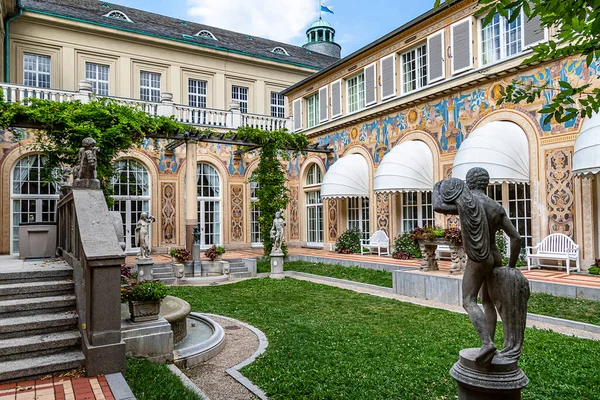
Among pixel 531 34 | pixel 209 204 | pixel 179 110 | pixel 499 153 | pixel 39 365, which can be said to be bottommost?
pixel 39 365

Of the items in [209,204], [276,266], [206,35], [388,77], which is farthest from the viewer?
[206,35]

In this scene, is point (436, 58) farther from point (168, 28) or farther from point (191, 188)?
point (168, 28)

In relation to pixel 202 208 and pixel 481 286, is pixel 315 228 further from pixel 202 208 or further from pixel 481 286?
pixel 481 286

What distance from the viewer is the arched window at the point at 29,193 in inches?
657

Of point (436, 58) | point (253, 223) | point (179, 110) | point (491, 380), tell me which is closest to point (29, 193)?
point (179, 110)

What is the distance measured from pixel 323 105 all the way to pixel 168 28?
10.9 metres

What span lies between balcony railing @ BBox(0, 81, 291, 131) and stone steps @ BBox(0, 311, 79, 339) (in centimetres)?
1284

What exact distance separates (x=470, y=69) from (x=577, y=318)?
8.70 metres

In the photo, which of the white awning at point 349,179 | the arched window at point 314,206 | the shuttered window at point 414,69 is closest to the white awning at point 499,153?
the shuttered window at point 414,69

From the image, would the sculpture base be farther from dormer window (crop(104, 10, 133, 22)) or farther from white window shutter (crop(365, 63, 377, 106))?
dormer window (crop(104, 10, 133, 22))

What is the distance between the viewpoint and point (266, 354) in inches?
235

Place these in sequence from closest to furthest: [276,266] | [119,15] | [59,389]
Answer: [59,389] → [276,266] → [119,15]

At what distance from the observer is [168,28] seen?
2478 cm

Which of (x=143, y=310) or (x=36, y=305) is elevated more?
(x=36, y=305)
